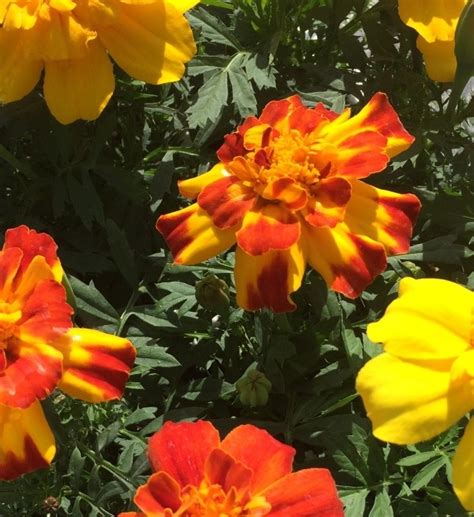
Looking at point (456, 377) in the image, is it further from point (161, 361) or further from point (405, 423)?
point (161, 361)

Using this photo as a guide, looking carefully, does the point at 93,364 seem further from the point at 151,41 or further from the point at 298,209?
the point at 151,41

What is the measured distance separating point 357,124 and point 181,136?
462 mm

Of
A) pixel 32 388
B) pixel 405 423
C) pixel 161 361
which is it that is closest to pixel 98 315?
pixel 161 361

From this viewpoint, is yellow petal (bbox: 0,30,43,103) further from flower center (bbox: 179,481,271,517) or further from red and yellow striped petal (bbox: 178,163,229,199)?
flower center (bbox: 179,481,271,517)

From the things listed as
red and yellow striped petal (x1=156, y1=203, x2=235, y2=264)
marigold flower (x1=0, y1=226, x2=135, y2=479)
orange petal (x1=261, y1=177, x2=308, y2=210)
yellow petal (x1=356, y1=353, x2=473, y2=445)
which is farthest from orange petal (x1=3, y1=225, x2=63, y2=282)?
yellow petal (x1=356, y1=353, x2=473, y2=445)

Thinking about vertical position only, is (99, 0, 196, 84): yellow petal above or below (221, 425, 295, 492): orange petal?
above

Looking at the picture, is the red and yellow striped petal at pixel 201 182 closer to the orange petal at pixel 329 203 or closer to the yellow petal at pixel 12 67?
the orange petal at pixel 329 203

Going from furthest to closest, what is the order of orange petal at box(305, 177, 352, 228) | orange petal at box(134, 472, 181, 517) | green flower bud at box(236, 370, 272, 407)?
green flower bud at box(236, 370, 272, 407)
orange petal at box(305, 177, 352, 228)
orange petal at box(134, 472, 181, 517)

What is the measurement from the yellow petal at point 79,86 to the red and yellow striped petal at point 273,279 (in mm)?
314

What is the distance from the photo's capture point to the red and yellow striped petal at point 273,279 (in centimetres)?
82

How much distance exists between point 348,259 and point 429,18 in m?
0.38

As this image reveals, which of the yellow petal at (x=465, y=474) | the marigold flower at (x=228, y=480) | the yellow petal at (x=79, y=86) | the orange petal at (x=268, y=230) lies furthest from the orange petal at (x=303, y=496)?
the yellow petal at (x=79, y=86)

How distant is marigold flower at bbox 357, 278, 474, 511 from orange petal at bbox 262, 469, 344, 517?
0.23 ft

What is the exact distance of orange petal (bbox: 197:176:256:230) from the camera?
839 mm
